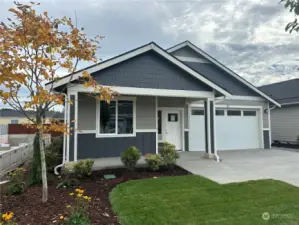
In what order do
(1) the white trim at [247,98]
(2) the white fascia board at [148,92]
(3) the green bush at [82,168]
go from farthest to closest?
1. (1) the white trim at [247,98]
2. (2) the white fascia board at [148,92]
3. (3) the green bush at [82,168]

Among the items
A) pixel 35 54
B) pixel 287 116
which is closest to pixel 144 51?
pixel 35 54

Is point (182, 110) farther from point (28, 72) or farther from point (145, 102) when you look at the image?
point (28, 72)

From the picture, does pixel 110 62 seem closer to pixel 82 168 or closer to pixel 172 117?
pixel 82 168

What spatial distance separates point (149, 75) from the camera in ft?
27.2

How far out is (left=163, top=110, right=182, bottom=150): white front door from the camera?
1098 cm

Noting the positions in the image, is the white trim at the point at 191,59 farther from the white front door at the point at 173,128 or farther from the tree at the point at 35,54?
the tree at the point at 35,54

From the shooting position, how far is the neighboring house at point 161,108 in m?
7.84

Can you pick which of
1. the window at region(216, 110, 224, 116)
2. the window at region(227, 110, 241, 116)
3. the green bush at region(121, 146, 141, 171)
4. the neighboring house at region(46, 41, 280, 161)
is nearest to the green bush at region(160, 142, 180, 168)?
the green bush at region(121, 146, 141, 171)

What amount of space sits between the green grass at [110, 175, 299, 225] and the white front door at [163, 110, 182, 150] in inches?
196

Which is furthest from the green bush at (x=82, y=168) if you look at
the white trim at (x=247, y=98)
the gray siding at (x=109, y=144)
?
the white trim at (x=247, y=98)

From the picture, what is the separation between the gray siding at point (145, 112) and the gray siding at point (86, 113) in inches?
75.8

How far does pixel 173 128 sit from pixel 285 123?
952 centimetres

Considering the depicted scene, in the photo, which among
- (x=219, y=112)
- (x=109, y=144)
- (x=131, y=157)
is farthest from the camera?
(x=219, y=112)

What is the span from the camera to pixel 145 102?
9742 millimetres
